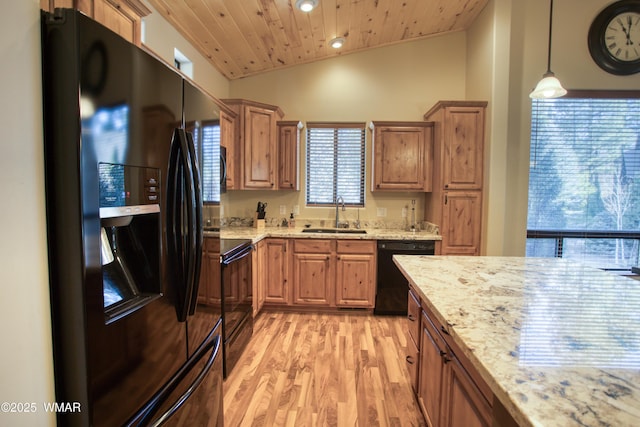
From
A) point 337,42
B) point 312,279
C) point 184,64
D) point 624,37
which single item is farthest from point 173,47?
point 624,37

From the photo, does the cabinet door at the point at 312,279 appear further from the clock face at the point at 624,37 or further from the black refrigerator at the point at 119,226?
the clock face at the point at 624,37

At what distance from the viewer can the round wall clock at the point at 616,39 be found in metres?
3.07

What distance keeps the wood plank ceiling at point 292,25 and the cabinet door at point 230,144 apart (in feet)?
2.49

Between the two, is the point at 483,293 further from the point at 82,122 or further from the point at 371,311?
the point at 371,311

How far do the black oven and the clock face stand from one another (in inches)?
173

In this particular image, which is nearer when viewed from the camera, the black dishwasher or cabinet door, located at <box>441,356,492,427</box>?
cabinet door, located at <box>441,356,492,427</box>

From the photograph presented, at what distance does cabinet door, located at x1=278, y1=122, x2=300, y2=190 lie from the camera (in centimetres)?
366

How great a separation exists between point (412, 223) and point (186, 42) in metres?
3.26

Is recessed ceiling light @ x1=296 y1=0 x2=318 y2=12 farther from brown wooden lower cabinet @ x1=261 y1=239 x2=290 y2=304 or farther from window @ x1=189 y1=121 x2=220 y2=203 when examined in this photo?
brown wooden lower cabinet @ x1=261 y1=239 x2=290 y2=304

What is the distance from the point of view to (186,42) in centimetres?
286

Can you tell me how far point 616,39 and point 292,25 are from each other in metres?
3.49

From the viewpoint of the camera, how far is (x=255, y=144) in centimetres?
345

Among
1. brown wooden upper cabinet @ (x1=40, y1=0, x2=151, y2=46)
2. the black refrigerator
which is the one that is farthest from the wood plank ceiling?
the black refrigerator

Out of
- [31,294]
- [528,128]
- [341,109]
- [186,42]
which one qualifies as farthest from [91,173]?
[528,128]
